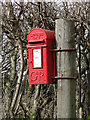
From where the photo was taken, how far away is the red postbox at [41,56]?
430 centimetres

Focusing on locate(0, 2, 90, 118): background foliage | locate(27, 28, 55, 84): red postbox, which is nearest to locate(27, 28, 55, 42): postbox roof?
locate(27, 28, 55, 84): red postbox

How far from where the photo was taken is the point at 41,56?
4.34 metres

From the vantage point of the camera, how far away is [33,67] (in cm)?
443

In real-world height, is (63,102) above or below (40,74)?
below

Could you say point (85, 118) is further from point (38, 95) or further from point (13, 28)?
point (13, 28)

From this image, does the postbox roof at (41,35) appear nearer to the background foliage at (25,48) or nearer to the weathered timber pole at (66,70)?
the weathered timber pole at (66,70)

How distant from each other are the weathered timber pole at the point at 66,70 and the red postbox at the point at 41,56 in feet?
0.49

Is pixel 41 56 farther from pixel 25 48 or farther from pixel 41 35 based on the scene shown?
pixel 25 48

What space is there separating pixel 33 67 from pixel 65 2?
3328 mm

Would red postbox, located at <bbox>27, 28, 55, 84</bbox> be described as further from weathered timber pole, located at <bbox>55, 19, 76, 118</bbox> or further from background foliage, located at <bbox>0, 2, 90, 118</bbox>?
background foliage, located at <bbox>0, 2, 90, 118</bbox>

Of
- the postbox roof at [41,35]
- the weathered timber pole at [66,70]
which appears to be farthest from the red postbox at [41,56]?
the weathered timber pole at [66,70]

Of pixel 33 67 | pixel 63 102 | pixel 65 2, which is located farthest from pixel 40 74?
pixel 65 2

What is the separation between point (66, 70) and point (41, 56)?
428 mm

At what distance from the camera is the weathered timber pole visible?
13.6 ft
